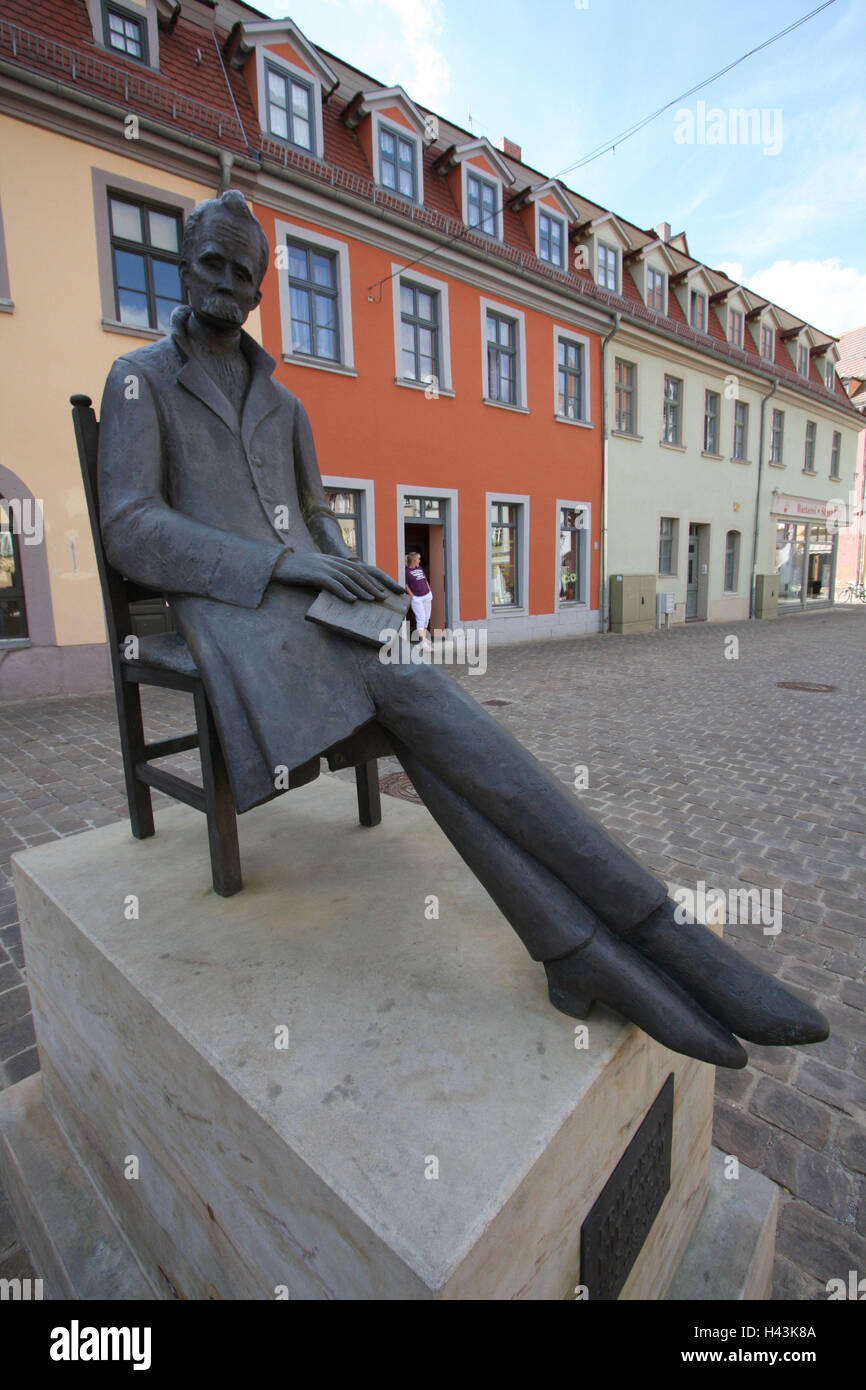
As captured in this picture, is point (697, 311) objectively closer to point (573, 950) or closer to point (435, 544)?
point (435, 544)

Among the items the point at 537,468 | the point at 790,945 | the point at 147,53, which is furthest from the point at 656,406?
the point at 790,945

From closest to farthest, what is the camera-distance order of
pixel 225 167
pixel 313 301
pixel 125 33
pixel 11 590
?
pixel 11 590 < pixel 125 33 < pixel 225 167 < pixel 313 301

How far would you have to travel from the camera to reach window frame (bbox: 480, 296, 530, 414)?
12172 mm

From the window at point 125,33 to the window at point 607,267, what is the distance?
31.7ft

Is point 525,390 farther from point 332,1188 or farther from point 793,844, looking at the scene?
point 332,1188

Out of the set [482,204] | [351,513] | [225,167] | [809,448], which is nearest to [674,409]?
[482,204]

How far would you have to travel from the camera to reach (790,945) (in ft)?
9.06

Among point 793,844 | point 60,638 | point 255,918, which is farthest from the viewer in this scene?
point 60,638

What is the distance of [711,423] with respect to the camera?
18.2 m

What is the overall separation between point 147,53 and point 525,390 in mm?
7316

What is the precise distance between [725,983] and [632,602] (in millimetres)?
15084

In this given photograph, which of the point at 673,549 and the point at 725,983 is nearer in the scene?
the point at 725,983

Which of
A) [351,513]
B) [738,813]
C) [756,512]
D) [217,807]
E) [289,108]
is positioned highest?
[289,108]

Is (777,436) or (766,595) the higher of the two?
(777,436)
